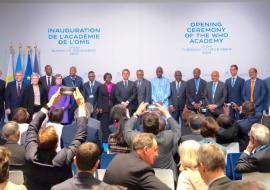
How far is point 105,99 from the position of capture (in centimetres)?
1025

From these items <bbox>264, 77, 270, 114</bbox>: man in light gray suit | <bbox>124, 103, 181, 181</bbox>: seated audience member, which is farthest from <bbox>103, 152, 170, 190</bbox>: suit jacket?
<bbox>264, 77, 270, 114</bbox>: man in light gray suit

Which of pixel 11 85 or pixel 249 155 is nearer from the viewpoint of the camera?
pixel 249 155

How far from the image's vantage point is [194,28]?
11.3 metres

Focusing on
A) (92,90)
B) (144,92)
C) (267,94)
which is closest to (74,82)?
(92,90)

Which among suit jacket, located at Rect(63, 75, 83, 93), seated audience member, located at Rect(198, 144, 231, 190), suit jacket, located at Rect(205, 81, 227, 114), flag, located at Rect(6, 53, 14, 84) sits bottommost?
seated audience member, located at Rect(198, 144, 231, 190)

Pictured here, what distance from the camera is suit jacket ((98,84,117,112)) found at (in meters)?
10.2

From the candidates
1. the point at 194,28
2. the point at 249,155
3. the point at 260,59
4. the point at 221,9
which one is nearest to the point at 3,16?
the point at 194,28

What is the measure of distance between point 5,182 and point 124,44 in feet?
29.5

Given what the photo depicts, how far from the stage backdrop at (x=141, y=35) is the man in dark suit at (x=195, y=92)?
930mm

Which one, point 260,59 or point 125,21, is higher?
point 125,21

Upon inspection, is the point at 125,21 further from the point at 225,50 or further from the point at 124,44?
the point at 225,50

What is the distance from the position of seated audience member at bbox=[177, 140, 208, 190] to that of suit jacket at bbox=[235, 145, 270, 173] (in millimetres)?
636

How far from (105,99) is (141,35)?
231 centimetres

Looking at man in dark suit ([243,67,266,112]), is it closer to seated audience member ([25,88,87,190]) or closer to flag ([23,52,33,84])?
flag ([23,52,33,84])
